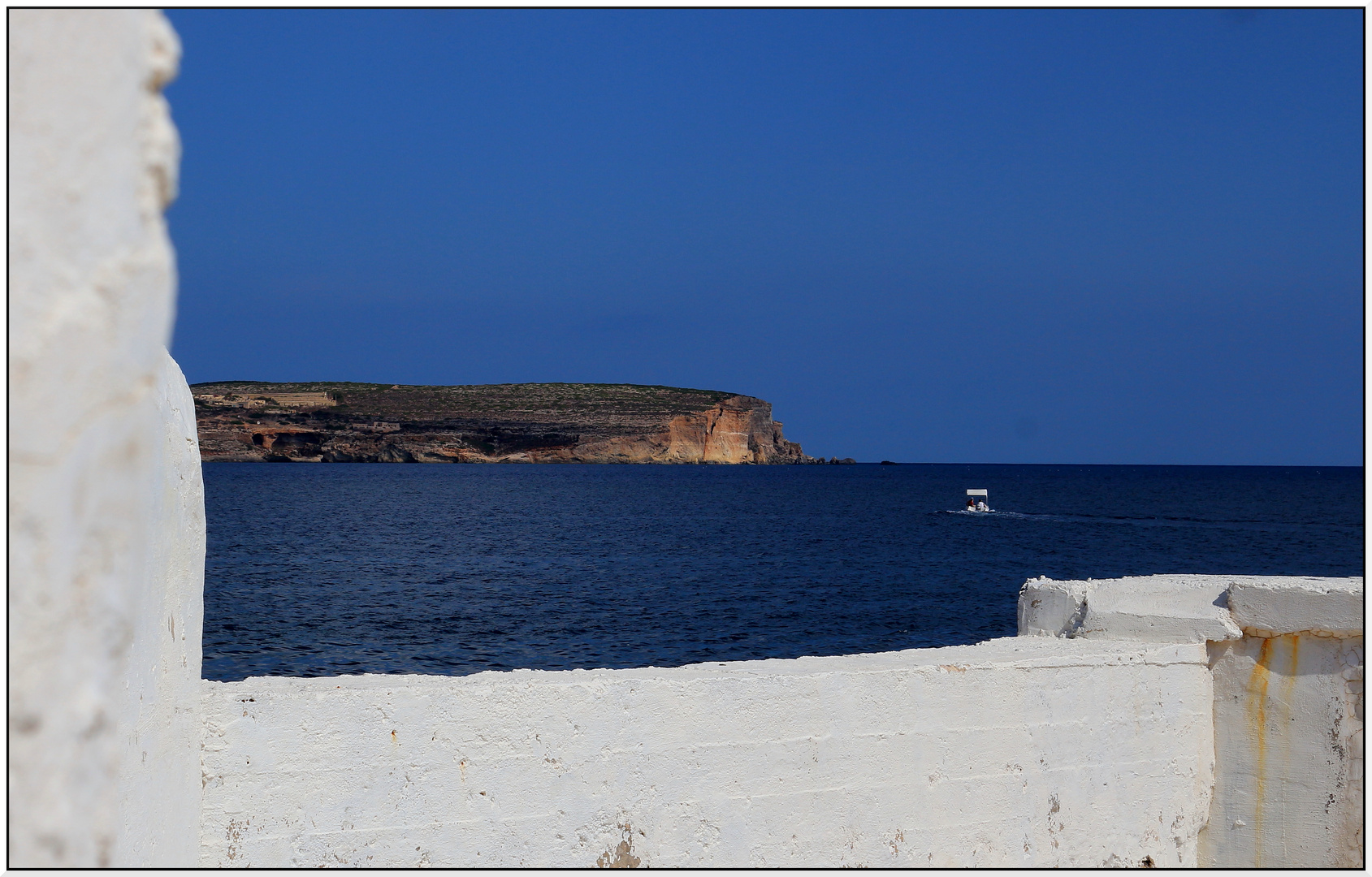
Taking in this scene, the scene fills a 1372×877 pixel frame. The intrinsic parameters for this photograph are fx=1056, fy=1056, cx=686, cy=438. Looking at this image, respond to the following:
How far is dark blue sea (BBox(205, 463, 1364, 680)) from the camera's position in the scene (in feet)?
72.9

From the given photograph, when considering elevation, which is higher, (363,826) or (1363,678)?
(1363,678)

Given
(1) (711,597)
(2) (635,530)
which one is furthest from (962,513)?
(1) (711,597)

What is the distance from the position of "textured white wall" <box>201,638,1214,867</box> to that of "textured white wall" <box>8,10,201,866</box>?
1.99m

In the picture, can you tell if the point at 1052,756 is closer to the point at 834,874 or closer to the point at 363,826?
the point at 834,874

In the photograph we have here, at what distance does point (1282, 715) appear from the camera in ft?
13.1

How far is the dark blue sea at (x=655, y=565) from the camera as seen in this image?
2223cm

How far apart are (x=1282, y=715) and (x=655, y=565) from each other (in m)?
32.2

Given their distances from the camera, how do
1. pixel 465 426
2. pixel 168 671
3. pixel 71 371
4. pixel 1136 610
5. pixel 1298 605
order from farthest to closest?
pixel 465 426, pixel 1136 610, pixel 1298 605, pixel 168 671, pixel 71 371

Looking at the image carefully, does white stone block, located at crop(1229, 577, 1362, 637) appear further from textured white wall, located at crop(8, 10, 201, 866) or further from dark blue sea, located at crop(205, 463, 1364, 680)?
dark blue sea, located at crop(205, 463, 1364, 680)

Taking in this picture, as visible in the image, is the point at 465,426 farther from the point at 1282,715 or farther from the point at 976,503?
the point at 1282,715

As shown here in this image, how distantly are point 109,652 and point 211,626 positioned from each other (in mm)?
24537

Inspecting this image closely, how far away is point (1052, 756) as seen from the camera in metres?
3.71

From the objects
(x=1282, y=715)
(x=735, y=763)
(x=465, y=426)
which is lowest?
(x=735, y=763)

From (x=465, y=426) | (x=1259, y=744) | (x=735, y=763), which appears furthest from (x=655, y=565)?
(x=465, y=426)
